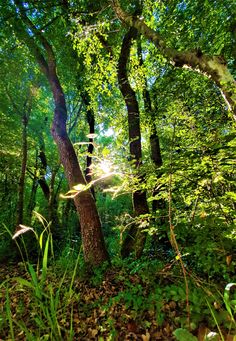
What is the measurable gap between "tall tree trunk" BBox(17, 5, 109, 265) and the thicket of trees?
0.02 m

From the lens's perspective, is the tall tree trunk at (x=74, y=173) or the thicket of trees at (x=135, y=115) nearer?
the thicket of trees at (x=135, y=115)

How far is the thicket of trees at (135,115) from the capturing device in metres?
2.13

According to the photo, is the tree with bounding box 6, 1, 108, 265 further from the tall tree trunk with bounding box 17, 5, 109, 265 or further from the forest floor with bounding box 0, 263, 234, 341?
the forest floor with bounding box 0, 263, 234, 341

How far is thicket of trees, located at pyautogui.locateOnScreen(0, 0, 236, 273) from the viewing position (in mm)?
2131

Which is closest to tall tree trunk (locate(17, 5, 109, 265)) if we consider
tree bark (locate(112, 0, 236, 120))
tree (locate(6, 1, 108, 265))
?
tree (locate(6, 1, 108, 265))

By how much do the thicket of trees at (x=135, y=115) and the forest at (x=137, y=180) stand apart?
26 millimetres

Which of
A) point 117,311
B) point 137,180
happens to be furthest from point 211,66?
point 117,311

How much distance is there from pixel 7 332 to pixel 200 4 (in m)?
5.42

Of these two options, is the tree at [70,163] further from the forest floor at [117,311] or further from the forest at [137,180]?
the forest floor at [117,311]

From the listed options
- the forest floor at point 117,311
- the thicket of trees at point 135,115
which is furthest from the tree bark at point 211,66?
the forest floor at point 117,311

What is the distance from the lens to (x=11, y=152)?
8.66m

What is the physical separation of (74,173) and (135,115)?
2121 mm

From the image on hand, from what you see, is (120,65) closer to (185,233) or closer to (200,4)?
(200,4)

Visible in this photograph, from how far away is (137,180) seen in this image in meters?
2.26
